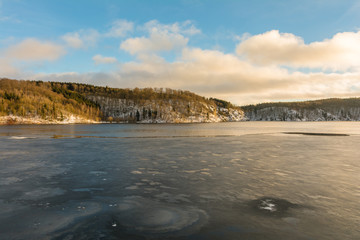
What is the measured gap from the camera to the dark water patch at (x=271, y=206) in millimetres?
8742

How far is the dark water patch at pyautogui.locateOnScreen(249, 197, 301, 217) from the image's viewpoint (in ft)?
28.7

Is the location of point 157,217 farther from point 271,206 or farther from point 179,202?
point 271,206

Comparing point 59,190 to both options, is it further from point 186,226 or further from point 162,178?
point 186,226

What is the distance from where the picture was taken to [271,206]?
949cm

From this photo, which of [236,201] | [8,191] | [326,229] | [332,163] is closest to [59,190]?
[8,191]

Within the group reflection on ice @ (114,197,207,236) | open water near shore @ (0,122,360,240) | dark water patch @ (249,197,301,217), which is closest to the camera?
open water near shore @ (0,122,360,240)

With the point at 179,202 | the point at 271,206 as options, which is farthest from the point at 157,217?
the point at 271,206

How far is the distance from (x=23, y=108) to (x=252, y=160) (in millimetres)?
193704

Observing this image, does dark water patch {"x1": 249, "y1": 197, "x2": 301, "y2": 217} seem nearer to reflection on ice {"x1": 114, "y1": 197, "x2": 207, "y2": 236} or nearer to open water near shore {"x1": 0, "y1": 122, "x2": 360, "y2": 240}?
open water near shore {"x1": 0, "y1": 122, "x2": 360, "y2": 240}

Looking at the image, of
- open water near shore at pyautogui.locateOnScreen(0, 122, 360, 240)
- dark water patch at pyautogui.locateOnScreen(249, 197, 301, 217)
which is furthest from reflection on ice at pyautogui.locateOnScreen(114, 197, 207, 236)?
dark water patch at pyautogui.locateOnScreen(249, 197, 301, 217)

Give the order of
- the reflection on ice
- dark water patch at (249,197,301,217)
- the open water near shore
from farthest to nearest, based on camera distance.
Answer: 1. dark water patch at (249,197,301,217)
2. the reflection on ice
3. the open water near shore

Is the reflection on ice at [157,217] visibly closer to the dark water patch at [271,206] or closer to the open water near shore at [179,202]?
the open water near shore at [179,202]

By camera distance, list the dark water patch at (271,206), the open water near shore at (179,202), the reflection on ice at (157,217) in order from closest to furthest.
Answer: the open water near shore at (179,202)
the reflection on ice at (157,217)
the dark water patch at (271,206)

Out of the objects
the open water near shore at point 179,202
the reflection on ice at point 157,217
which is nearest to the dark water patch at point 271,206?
the open water near shore at point 179,202
